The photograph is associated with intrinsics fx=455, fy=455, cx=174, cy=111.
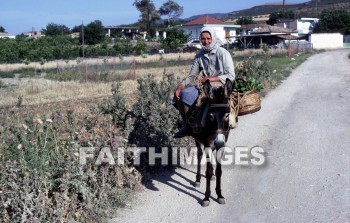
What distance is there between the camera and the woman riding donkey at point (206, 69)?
591cm

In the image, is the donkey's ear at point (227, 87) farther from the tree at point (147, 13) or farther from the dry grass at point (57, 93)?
the tree at point (147, 13)

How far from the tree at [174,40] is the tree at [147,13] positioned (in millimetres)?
24832

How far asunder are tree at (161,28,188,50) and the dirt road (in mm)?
56000

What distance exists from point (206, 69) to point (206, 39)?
→ 0.43 metres

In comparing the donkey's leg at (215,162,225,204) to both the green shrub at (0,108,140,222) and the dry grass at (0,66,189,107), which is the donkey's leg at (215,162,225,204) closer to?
the green shrub at (0,108,140,222)

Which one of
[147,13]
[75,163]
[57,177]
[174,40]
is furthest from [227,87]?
[147,13]

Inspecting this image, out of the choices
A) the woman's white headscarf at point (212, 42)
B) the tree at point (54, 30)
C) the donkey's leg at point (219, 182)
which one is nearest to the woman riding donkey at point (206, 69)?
the woman's white headscarf at point (212, 42)

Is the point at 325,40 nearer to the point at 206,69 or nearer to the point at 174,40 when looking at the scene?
the point at 174,40

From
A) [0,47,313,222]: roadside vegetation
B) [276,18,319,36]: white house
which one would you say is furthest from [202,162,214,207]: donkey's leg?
[276,18,319,36]: white house

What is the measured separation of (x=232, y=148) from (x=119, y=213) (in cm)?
348

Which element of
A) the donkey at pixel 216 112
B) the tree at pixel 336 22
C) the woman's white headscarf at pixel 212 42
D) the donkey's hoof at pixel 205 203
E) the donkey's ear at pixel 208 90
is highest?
the tree at pixel 336 22

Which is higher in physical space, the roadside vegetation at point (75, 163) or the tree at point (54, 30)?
the tree at point (54, 30)

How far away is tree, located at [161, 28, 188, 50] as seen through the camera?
218ft

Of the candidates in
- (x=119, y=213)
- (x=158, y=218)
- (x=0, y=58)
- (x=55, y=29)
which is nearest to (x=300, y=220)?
A: (x=158, y=218)
